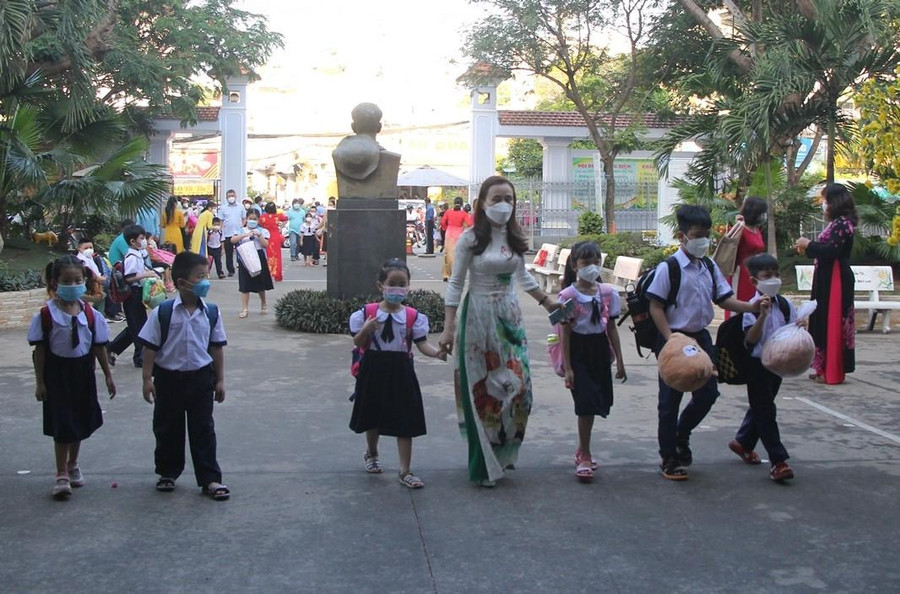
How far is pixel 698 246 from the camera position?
19.9ft

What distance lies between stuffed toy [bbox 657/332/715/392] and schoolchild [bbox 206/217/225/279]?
1510 centimetres

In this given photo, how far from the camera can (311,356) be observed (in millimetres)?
10680

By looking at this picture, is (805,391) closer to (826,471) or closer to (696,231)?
(826,471)

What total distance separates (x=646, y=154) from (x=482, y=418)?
88.3 ft

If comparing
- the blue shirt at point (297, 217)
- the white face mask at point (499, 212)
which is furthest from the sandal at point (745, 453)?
the blue shirt at point (297, 217)

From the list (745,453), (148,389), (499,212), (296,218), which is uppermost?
(296,218)

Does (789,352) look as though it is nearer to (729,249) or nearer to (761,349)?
(761,349)

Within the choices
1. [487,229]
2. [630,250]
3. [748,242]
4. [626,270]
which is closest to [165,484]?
[487,229]

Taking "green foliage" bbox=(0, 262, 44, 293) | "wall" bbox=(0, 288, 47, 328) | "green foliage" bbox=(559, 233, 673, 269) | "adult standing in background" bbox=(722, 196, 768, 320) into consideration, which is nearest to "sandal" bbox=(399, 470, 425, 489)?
"adult standing in background" bbox=(722, 196, 768, 320)

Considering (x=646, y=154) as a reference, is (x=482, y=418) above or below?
below

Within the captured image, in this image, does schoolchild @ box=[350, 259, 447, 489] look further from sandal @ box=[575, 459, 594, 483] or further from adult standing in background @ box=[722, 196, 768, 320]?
adult standing in background @ box=[722, 196, 768, 320]

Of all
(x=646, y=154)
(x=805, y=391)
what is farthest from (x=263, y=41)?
(x=805, y=391)

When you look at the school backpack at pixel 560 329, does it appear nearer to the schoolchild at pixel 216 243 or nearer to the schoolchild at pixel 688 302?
the schoolchild at pixel 688 302

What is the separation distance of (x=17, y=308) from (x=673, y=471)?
30.8 feet
